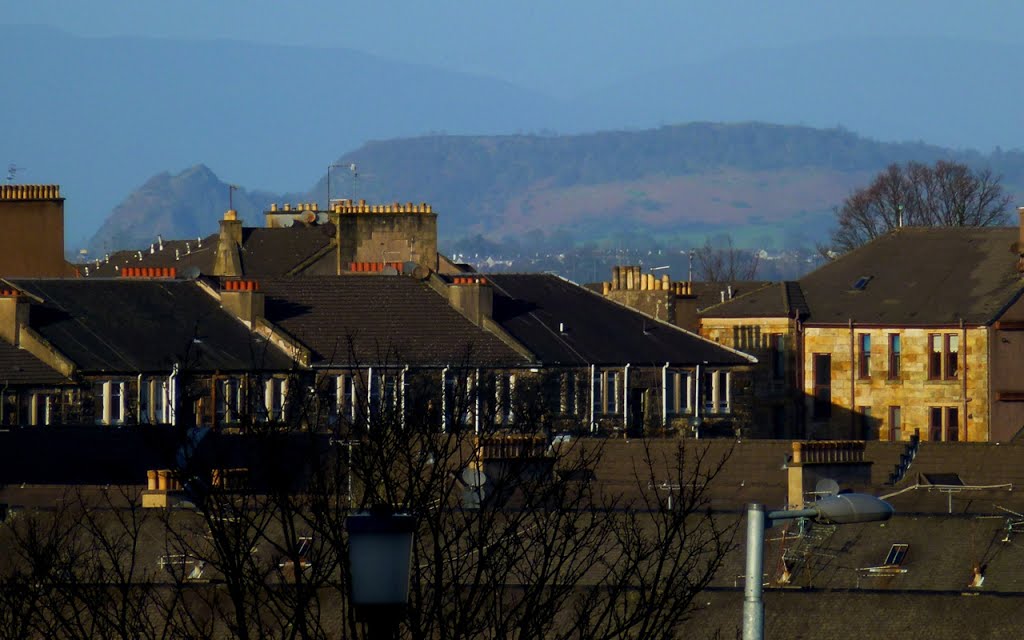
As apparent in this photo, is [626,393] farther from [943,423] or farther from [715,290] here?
[715,290]

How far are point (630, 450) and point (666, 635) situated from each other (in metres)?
28.4

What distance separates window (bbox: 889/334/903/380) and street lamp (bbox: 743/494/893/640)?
6978 cm

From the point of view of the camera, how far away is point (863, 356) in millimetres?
94125

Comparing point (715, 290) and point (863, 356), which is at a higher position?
point (715, 290)

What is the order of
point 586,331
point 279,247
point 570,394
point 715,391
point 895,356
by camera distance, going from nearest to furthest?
1. point 570,394
2. point 586,331
3. point 715,391
4. point 895,356
5. point 279,247

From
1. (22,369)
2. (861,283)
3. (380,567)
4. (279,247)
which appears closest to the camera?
(380,567)

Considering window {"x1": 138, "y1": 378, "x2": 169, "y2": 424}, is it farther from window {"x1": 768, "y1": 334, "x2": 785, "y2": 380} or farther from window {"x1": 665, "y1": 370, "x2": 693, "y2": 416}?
window {"x1": 768, "y1": 334, "x2": 785, "y2": 380}

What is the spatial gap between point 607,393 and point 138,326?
1325 centimetres

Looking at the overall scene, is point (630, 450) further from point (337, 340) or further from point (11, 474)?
point (337, 340)

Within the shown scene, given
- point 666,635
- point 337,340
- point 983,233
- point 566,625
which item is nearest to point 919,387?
point 983,233

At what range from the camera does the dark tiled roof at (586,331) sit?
8075 cm

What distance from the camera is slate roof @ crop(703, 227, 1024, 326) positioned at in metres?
92.6

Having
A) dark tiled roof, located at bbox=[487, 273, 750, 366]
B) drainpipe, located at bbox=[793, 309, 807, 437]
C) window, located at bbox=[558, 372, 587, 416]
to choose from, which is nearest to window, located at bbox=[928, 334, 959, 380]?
drainpipe, located at bbox=[793, 309, 807, 437]

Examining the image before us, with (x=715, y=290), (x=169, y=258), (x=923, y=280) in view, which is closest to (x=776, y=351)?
(x=923, y=280)
